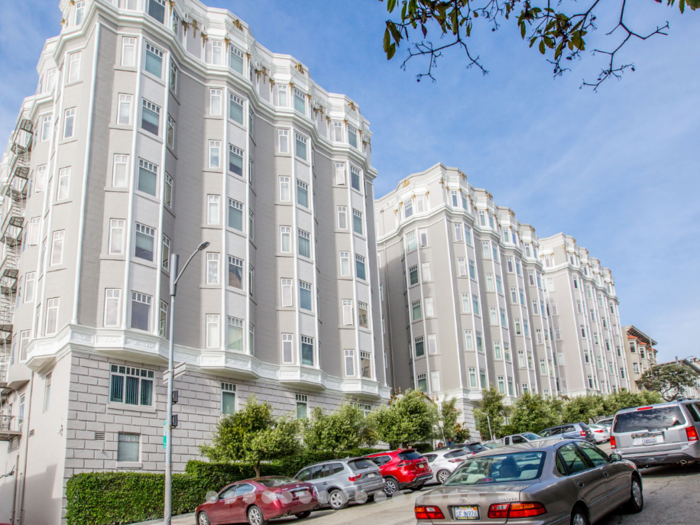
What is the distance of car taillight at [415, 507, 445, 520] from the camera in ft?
27.1

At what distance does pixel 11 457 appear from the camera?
97.8 ft

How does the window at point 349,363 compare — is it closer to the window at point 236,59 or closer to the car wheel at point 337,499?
the car wheel at point 337,499

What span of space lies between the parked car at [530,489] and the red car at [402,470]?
12.2 metres

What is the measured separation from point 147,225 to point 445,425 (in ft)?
76.4

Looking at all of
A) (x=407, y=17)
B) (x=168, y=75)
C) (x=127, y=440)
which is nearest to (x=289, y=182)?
(x=168, y=75)

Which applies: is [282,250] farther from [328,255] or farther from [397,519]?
[397,519]

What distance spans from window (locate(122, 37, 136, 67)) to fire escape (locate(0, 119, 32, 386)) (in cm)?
1211

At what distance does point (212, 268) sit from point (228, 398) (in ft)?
21.4

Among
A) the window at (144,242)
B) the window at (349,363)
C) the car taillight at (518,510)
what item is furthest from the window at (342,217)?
the car taillight at (518,510)

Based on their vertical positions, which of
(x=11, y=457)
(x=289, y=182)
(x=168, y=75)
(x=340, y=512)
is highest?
(x=168, y=75)

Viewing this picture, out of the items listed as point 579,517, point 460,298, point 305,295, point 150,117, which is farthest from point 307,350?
point 579,517

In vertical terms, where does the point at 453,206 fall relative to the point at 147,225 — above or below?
above

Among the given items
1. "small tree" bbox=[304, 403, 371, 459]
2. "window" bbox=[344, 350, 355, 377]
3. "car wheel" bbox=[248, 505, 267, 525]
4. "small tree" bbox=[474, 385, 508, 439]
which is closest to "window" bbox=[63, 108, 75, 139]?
"small tree" bbox=[304, 403, 371, 459]

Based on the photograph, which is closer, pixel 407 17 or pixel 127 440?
pixel 407 17
